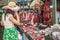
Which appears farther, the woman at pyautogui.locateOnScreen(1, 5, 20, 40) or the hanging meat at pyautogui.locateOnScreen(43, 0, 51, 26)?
the woman at pyautogui.locateOnScreen(1, 5, 20, 40)

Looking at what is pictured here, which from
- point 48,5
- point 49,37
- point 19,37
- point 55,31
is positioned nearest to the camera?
point 49,37

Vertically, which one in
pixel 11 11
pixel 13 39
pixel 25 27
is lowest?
pixel 13 39

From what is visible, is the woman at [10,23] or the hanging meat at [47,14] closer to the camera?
the hanging meat at [47,14]

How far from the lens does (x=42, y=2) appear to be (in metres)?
3.81

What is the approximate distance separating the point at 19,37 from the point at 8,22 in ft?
1.36

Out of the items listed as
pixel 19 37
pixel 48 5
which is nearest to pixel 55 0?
pixel 48 5

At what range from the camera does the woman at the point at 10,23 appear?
4.18 m

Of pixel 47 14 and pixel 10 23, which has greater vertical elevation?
pixel 47 14

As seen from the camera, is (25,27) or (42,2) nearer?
(42,2)

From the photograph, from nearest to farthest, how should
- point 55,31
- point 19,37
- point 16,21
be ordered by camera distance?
point 55,31
point 16,21
point 19,37

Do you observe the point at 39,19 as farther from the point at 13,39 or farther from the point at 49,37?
the point at 49,37

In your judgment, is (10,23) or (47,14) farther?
(10,23)

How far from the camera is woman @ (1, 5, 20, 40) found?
4.18 meters

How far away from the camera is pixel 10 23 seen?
14.0 ft
